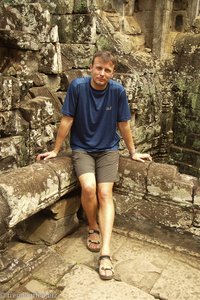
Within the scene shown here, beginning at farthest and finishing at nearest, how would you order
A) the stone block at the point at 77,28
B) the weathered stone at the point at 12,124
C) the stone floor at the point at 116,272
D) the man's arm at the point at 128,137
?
the stone block at the point at 77,28
the weathered stone at the point at 12,124
the man's arm at the point at 128,137
the stone floor at the point at 116,272

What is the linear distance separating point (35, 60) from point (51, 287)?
161 inches

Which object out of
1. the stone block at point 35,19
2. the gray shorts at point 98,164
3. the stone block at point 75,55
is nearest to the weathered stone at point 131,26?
the stone block at point 75,55

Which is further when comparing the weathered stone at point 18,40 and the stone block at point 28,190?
the weathered stone at point 18,40

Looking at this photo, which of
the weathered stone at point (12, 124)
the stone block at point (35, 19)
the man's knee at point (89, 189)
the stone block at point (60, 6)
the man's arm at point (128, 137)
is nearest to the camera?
the man's knee at point (89, 189)

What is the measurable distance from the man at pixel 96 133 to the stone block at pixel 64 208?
0.22 m

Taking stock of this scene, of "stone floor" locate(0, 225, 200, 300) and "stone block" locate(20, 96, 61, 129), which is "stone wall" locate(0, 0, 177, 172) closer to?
"stone block" locate(20, 96, 61, 129)

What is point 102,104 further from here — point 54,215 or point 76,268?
point 76,268

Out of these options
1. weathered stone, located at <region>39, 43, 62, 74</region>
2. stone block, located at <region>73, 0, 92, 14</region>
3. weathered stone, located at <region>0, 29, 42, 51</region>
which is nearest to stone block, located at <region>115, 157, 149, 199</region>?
weathered stone, located at <region>0, 29, 42, 51</region>

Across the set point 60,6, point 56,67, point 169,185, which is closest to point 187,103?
point 60,6

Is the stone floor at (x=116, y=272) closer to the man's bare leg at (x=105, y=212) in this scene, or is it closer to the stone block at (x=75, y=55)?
the man's bare leg at (x=105, y=212)

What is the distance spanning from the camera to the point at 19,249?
2945 mm

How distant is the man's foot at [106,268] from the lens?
2627mm

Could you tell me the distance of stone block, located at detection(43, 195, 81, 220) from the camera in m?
3.05

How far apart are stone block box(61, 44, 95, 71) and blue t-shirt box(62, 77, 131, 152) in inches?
156
